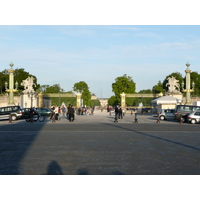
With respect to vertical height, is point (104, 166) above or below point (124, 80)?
below

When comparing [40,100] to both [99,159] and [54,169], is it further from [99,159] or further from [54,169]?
[54,169]

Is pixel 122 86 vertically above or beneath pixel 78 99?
above

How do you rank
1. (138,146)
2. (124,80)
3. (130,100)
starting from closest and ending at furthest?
(138,146)
(130,100)
(124,80)

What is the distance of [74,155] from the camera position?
372 inches

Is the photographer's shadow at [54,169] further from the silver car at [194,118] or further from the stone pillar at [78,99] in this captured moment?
the stone pillar at [78,99]

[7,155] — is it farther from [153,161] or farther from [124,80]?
[124,80]

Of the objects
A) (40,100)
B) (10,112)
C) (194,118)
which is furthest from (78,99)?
(194,118)

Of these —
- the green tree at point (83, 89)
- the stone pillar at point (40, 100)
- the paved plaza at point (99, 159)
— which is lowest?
the paved plaza at point (99, 159)

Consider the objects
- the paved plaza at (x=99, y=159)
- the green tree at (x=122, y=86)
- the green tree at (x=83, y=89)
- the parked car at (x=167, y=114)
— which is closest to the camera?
the paved plaza at (x=99, y=159)

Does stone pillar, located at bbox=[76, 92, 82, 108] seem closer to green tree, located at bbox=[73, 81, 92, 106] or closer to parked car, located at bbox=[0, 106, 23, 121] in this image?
parked car, located at bbox=[0, 106, 23, 121]

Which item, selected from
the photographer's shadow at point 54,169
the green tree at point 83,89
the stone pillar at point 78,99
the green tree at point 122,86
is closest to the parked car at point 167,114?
the stone pillar at point 78,99

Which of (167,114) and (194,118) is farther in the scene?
(167,114)

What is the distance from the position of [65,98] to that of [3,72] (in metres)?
45.7
